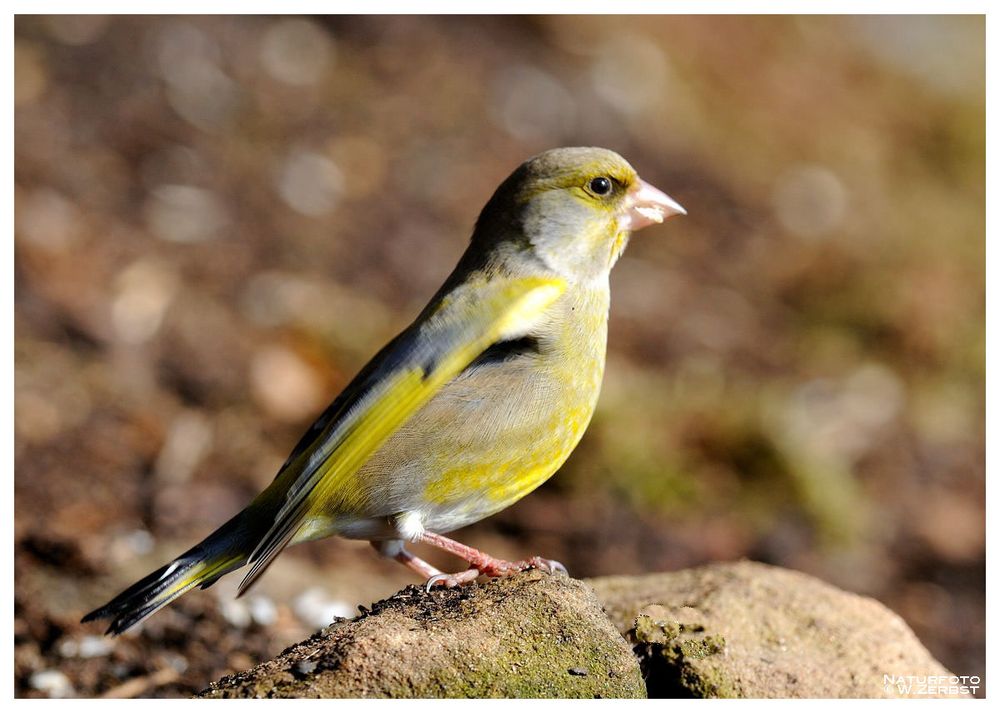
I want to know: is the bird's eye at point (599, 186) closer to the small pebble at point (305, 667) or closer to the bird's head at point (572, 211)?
the bird's head at point (572, 211)

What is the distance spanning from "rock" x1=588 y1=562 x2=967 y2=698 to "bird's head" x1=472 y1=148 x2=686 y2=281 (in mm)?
1100

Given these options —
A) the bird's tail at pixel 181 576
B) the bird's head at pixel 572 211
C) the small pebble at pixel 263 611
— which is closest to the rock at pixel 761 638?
the bird's head at pixel 572 211

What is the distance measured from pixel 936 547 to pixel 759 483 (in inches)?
42.1

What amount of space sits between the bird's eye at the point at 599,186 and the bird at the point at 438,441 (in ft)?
1.38

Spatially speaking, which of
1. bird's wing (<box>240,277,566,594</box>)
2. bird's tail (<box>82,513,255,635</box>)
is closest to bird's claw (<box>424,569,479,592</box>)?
bird's wing (<box>240,277,566,594</box>)

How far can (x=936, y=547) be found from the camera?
678 centimetres

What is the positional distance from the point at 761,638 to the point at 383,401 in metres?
1.38

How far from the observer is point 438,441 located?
3.55 metres

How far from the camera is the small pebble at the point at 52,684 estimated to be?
412cm

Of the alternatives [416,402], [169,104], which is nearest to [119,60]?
[169,104]

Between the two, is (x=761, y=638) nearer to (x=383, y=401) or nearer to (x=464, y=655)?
(x=464, y=655)

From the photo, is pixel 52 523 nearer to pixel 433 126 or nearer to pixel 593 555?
pixel 593 555

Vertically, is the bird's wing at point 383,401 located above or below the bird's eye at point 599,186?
below

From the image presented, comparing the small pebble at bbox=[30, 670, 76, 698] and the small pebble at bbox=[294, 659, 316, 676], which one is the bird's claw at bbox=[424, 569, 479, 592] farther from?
the small pebble at bbox=[30, 670, 76, 698]
